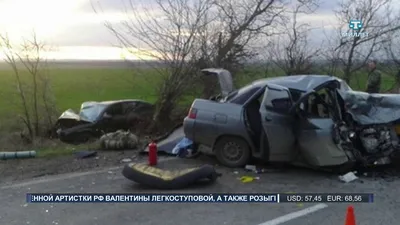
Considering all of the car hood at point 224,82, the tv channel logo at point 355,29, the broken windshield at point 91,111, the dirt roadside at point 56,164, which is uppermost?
the tv channel logo at point 355,29

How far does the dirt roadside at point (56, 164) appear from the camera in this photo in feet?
24.2

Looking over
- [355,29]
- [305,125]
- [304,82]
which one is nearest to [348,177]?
[305,125]

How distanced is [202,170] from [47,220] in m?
2.25

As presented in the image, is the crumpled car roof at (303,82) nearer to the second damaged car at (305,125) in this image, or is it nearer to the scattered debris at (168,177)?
the second damaged car at (305,125)

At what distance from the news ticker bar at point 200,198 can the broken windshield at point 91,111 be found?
6.06 metres

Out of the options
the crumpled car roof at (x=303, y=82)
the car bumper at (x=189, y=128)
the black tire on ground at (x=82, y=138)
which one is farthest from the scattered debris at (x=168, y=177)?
the black tire on ground at (x=82, y=138)

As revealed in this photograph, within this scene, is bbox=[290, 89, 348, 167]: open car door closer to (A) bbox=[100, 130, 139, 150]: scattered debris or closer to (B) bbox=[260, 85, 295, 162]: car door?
(B) bbox=[260, 85, 295, 162]: car door

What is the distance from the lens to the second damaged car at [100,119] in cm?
1145

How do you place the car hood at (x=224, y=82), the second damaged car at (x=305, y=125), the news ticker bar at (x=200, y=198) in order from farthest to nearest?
the car hood at (x=224, y=82)
the second damaged car at (x=305, y=125)
the news ticker bar at (x=200, y=198)

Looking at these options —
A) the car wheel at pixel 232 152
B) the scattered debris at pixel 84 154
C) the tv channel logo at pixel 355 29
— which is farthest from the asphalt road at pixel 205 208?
the tv channel logo at pixel 355 29

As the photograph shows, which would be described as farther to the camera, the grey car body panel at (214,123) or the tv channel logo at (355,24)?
the tv channel logo at (355,24)

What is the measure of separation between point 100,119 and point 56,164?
12.8 feet

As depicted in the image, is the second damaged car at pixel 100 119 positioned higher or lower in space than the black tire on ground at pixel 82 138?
higher

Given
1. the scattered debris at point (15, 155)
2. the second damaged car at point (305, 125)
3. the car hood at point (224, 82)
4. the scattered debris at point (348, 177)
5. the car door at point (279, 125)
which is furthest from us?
the scattered debris at point (15, 155)
